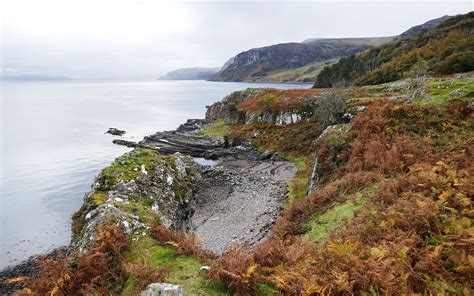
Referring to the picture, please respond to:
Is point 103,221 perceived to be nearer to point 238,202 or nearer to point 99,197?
point 99,197

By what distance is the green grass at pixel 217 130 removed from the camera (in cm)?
6304

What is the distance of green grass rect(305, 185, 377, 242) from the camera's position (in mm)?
12628

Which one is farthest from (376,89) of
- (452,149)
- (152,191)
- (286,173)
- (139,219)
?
(139,219)

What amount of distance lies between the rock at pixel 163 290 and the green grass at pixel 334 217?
666cm

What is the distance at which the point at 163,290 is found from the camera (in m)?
8.02

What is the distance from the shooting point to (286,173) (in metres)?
36.9

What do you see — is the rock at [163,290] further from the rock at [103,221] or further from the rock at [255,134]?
the rock at [255,134]

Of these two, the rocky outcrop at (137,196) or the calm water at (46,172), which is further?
the calm water at (46,172)

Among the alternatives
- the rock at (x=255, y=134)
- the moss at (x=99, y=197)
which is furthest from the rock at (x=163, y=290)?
the rock at (x=255, y=134)

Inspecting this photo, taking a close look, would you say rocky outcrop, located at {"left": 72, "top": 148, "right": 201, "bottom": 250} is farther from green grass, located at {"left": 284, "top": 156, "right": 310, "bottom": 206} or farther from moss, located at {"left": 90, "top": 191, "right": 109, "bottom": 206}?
green grass, located at {"left": 284, "top": 156, "right": 310, "bottom": 206}

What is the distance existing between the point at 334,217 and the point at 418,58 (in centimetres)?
2788

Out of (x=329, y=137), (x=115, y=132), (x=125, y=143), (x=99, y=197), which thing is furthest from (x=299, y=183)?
(x=115, y=132)

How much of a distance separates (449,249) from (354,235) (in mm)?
2953

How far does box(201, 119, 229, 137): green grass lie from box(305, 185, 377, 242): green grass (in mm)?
46804
